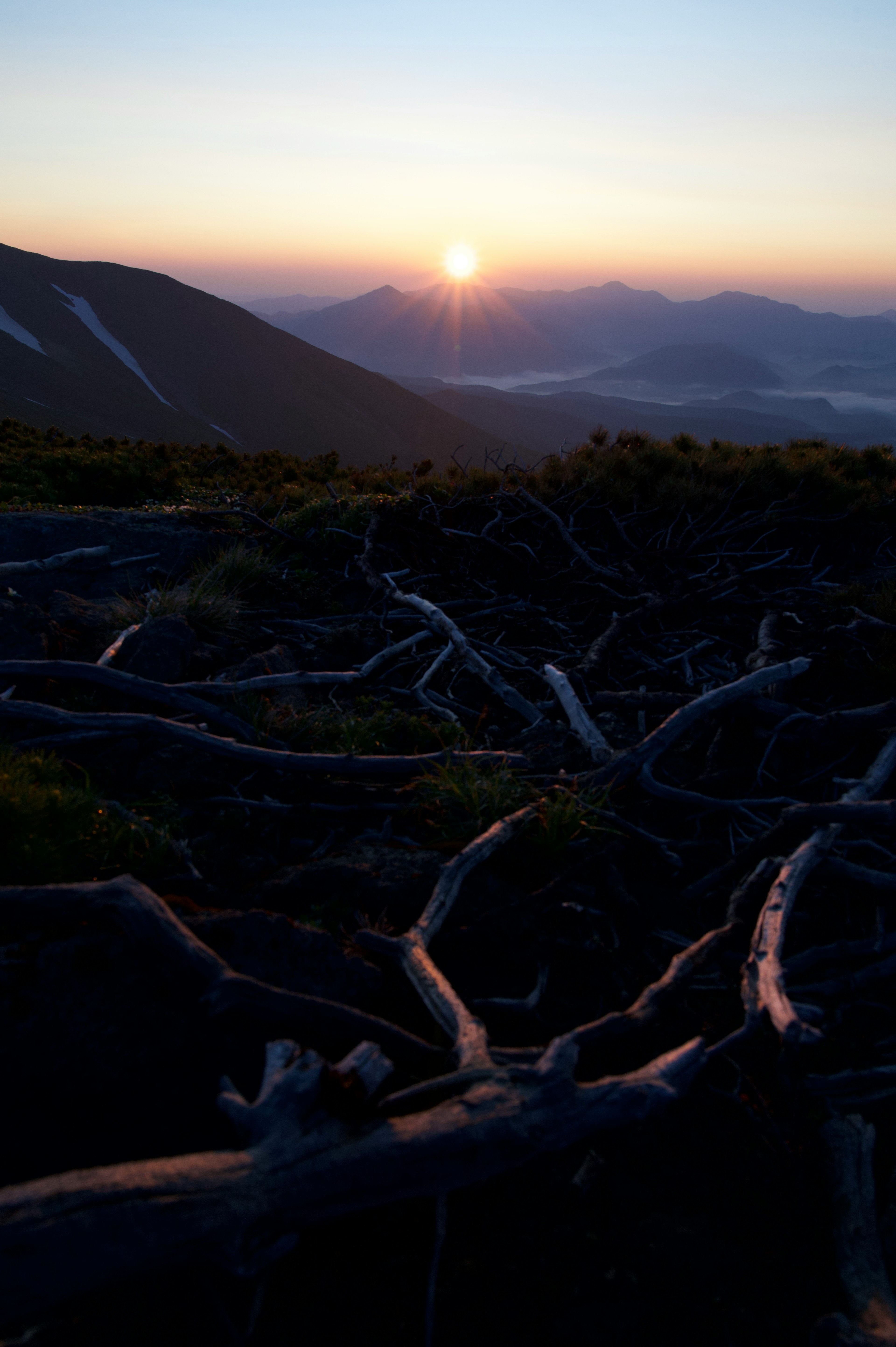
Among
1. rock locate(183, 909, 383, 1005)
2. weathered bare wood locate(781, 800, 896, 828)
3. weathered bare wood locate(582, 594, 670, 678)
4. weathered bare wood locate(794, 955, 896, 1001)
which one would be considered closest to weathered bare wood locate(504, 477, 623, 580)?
weathered bare wood locate(582, 594, 670, 678)

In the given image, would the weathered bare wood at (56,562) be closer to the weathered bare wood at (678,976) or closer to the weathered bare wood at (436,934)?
the weathered bare wood at (436,934)

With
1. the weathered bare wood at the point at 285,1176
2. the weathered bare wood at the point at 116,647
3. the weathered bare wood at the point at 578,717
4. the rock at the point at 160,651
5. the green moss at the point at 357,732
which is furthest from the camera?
the rock at the point at 160,651

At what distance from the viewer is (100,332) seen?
176 m

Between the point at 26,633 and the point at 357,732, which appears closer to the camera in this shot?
the point at 357,732

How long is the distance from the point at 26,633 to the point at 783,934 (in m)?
4.80

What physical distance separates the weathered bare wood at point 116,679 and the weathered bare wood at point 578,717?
1962 millimetres

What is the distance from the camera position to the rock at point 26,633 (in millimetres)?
4738

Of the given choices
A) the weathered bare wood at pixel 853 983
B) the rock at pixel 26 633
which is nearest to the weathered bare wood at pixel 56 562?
the rock at pixel 26 633

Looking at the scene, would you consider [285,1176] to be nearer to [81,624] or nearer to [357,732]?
[357,732]

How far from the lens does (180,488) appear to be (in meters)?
11.0

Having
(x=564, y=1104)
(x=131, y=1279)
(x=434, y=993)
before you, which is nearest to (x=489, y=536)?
(x=434, y=993)

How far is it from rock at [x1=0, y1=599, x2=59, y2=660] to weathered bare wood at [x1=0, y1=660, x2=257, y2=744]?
19 centimetres

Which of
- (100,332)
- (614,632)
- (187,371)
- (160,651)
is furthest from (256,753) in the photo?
(100,332)

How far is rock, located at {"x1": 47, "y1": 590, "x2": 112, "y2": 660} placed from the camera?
17.1ft
